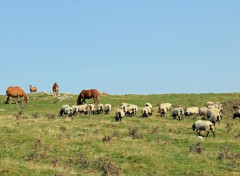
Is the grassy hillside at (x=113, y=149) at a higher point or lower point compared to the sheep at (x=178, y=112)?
lower

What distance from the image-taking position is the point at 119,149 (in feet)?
68.2

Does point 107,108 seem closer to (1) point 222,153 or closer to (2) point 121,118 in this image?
(2) point 121,118

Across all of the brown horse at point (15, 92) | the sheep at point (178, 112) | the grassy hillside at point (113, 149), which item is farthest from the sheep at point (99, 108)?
the brown horse at point (15, 92)

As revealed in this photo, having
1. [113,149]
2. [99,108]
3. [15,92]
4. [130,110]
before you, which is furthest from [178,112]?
[15,92]

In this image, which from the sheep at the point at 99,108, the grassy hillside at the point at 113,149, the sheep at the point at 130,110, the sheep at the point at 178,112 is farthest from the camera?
the sheep at the point at 99,108

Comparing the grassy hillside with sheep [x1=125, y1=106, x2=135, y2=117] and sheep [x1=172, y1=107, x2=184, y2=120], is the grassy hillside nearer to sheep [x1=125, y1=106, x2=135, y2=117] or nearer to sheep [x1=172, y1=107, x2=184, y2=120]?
sheep [x1=172, y1=107, x2=184, y2=120]

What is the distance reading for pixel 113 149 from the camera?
2073 centimetres

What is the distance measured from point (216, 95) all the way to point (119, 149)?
39.1 metres

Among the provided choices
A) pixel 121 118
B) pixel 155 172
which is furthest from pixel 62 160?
pixel 121 118

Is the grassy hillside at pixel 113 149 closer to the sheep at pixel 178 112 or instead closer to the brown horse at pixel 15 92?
the sheep at pixel 178 112

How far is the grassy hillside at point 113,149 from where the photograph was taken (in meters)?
17.0

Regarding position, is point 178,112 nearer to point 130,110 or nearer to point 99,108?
point 130,110

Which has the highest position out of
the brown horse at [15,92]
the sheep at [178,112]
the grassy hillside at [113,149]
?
the brown horse at [15,92]

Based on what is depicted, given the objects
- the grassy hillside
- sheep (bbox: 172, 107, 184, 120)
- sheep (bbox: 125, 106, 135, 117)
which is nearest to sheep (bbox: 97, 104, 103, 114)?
sheep (bbox: 125, 106, 135, 117)
